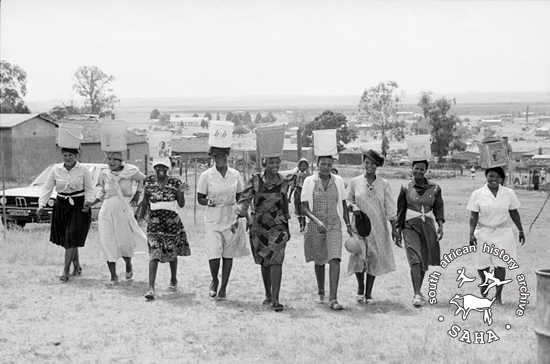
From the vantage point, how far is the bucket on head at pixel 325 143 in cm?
840

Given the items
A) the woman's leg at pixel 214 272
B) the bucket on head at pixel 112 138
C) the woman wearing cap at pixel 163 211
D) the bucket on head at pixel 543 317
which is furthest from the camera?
the bucket on head at pixel 112 138

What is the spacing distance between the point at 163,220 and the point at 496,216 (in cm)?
369

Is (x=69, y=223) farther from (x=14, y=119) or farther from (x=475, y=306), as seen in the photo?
(x=14, y=119)

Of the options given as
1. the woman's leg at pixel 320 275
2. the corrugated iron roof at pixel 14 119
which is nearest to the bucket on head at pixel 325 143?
the woman's leg at pixel 320 275

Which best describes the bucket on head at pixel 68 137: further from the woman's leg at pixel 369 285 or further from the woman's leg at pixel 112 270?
the woman's leg at pixel 369 285

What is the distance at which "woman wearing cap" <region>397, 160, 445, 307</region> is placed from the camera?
8.51 metres

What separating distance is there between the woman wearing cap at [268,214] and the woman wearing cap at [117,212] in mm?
1861

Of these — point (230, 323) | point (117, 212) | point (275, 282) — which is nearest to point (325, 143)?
point (275, 282)

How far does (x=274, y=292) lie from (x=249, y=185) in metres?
1.17

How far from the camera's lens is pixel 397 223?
28.4 feet

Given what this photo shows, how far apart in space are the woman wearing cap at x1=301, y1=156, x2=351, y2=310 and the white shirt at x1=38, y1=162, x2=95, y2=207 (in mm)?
2964

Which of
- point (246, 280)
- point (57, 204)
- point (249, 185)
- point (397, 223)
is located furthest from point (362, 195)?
point (57, 204)

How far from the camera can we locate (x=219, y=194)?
8.58 metres

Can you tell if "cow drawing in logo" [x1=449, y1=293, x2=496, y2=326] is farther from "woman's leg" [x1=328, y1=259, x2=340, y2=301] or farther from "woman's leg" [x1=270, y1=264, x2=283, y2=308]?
"woman's leg" [x1=270, y1=264, x2=283, y2=308]
